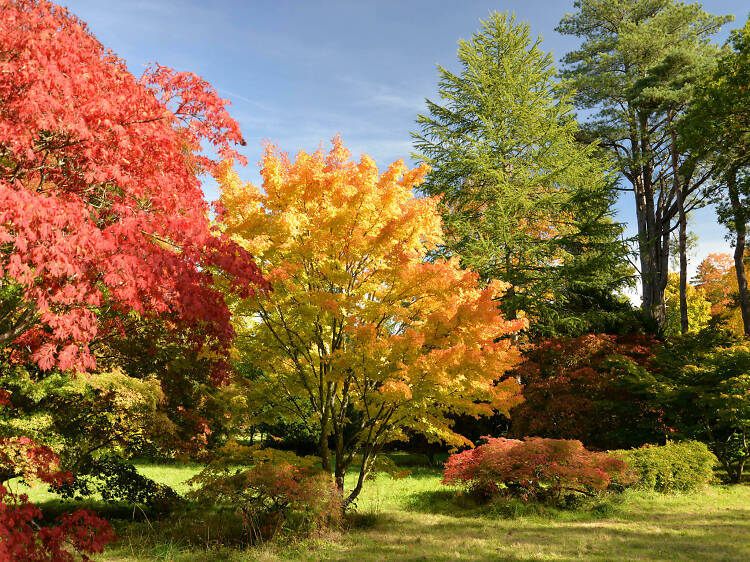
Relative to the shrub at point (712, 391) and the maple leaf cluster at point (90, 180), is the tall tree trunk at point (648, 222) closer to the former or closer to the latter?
the shrub at point (712, 391)

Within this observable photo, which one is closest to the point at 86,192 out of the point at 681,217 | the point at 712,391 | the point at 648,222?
the point at 712,391

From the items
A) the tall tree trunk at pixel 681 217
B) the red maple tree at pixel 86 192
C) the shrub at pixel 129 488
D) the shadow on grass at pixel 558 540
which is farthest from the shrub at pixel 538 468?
the tall tree trunk at pixel 681 217

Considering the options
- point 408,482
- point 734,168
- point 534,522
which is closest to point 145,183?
point 534,522

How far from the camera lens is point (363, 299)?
777 cm

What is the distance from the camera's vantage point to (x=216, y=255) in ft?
13.6

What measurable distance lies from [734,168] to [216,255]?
19323 mm

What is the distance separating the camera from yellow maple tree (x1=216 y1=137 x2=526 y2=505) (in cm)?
695

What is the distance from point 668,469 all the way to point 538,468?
3416mm

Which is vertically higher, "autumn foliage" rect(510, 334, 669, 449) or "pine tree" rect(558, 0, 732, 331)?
"pine tree" rect(558, 0, 732, 331)

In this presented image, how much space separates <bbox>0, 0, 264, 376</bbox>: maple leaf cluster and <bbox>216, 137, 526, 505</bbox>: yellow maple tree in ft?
8.16

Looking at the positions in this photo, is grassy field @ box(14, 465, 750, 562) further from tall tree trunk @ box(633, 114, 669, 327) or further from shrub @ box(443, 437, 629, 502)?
tall tree trunk @ box(633, 114, 669, 327)

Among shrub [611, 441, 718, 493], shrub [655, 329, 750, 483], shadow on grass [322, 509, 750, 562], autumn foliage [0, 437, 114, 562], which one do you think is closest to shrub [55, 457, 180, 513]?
shadow on grass [322, 509, 750, 562]

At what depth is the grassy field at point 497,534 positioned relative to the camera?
6457mm

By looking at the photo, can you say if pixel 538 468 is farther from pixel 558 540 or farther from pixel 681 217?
pixel 681 217
